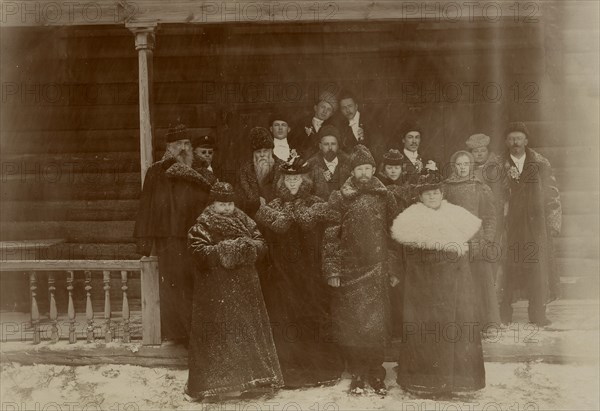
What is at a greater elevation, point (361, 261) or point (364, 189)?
point (364, 189)

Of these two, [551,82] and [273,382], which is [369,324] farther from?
[551,82]

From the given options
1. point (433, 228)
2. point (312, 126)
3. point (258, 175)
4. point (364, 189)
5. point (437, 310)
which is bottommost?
point (437, 310)

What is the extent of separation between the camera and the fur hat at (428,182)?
20.1 ft

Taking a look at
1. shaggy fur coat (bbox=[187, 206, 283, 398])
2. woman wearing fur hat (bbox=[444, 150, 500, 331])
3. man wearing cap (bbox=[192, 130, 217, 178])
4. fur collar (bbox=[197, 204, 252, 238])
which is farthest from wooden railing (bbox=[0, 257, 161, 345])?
woman wearing fur hat (bbox=[444, 150, 500, 331])

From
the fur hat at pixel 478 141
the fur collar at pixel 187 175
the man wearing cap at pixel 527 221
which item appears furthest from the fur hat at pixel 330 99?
the man wearing cap at pixel 527 221

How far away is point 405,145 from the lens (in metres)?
6.61

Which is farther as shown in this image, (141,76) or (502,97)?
(502,97)

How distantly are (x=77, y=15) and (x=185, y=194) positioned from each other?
1996mm

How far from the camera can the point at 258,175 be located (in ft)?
21.2

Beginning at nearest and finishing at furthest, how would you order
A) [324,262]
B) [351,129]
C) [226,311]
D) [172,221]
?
[226,311] < [324,262] < [172,221] < [351,129]

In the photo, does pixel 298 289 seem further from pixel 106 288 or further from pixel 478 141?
pixel 478 141

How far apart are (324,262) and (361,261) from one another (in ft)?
1.08

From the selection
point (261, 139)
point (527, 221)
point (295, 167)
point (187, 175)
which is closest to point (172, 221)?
point (187, 175)

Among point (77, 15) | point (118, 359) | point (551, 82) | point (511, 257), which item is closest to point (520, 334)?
point (511, 257)
